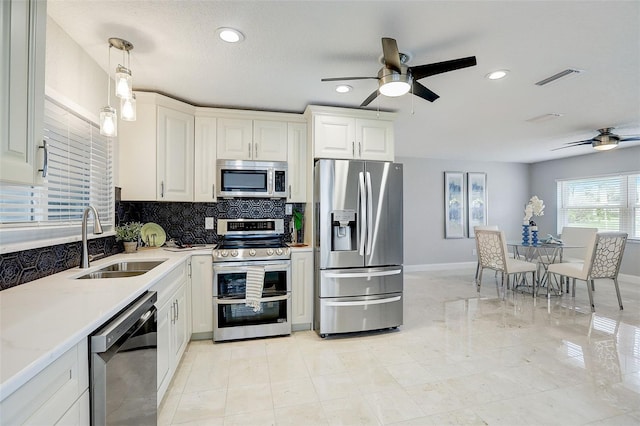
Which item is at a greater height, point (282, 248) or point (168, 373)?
point (282, 248)

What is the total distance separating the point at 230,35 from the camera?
74.7 inches

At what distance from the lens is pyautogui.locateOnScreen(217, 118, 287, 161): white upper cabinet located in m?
3.16

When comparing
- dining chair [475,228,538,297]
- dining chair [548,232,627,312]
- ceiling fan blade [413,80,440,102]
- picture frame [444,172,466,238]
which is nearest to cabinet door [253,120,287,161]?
ceiling fan blade [413,80,440,102]

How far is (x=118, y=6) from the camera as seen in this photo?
1.63m

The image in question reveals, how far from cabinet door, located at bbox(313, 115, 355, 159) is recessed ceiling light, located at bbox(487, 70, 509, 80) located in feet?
4.33

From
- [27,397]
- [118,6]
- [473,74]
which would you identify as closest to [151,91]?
[118,6]

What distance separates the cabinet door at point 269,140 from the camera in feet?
10.6

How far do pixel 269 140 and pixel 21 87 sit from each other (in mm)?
2276

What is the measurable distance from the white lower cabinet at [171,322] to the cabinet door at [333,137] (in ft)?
5.84

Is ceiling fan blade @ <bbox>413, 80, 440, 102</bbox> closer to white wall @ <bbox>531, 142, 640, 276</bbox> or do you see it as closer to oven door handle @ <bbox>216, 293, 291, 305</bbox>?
oven door handle @ <bbox>216, 293, 291, 305</bbox>

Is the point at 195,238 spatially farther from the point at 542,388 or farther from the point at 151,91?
the point at 542,388

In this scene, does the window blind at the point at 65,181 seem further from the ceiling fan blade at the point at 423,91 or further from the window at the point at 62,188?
the ceiling fan blade at the point at 423,91

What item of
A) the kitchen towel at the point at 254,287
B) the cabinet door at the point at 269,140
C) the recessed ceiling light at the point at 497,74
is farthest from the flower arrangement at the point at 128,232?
the recessed ceiling light at the point at 497,74

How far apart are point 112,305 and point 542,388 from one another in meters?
2.79
